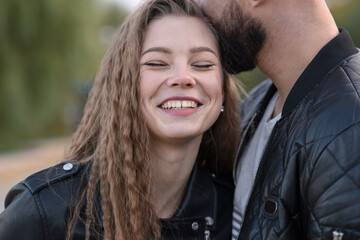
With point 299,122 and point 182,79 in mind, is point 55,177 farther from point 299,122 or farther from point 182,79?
point 299,122

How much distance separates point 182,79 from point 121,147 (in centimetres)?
45

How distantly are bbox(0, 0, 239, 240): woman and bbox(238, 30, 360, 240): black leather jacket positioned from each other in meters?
0.43

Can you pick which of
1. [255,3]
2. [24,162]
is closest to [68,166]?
[255,3]

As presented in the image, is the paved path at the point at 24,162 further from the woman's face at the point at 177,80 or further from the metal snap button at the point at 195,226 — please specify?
the woman's face at the point at 177,80

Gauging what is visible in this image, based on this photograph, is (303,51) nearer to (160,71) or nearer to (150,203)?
(160,71)

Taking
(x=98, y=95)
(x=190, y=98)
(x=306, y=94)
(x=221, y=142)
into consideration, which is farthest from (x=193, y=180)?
(x=306, y=94)

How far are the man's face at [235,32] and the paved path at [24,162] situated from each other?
18.1 ft

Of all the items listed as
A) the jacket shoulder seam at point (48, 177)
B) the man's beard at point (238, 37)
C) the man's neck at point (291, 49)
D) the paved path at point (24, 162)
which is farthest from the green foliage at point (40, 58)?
the jacket shoulder seam at point (48, 177)

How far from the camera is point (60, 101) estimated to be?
1117 cm

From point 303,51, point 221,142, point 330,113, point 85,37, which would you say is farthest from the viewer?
point 85,37

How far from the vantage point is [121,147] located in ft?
7.32

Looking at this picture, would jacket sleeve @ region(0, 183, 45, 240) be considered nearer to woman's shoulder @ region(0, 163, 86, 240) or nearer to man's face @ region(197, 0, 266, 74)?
woman's shoulder @ region(0, 163, 86, 240)

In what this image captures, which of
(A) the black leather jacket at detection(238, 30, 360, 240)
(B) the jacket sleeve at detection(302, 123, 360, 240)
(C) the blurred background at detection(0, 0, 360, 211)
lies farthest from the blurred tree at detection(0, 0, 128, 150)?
(B) the jacket sleeve at detection(302, 123, 360, 240)

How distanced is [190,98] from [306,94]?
1.79ft
